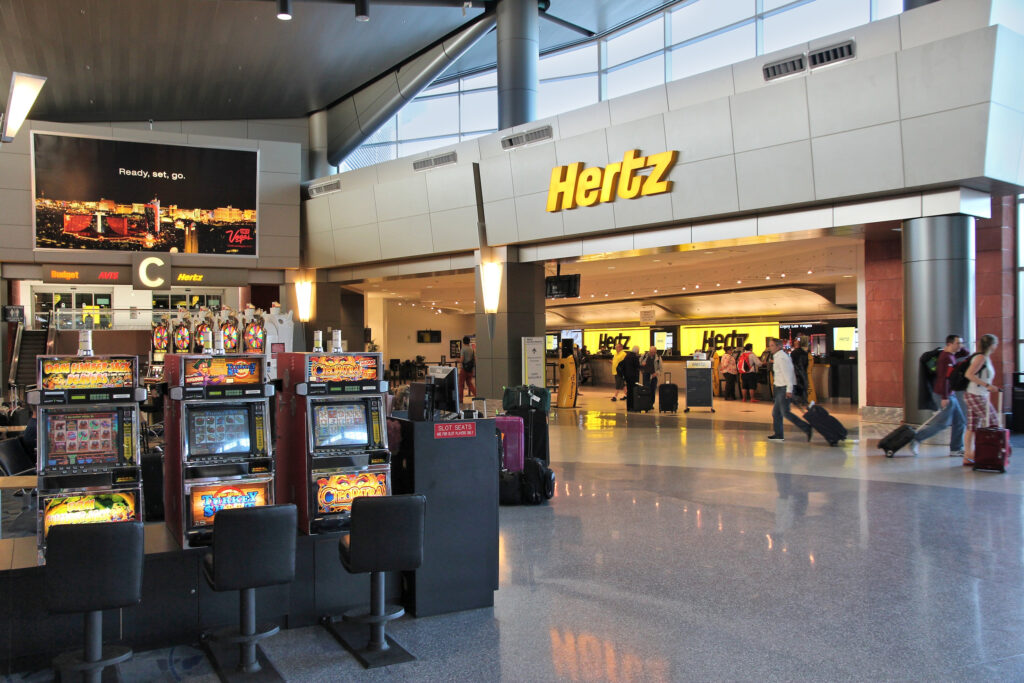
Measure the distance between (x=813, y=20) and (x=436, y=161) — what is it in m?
7.35

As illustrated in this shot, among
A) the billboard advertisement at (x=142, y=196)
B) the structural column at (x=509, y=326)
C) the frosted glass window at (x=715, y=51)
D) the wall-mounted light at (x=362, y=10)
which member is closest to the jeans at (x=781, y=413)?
the structural column at (x=509, y=326)

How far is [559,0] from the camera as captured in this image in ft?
51.1

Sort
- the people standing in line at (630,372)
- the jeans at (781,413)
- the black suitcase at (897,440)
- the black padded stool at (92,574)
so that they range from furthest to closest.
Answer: the people standing in line at (630,372)
the jeans at (781,413)
the black suitcase at (897,440)
the black padded stool at (92,574)

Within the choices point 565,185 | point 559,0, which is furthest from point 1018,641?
point 559,0

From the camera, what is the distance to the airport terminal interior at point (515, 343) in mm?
3953

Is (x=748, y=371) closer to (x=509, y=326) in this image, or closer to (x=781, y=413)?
(x=509, y=326)

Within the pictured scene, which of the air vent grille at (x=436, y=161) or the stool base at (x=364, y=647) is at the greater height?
the air vent grille at (x=436, y=161)

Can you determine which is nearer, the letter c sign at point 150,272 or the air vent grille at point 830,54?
the air vent grille at point 830,54

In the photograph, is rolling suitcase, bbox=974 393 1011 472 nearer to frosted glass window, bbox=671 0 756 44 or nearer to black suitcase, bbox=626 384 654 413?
black suitcase, bbox=626 384 654 413

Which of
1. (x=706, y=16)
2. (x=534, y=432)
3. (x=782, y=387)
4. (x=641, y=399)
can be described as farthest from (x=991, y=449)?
(x=706, y=16)

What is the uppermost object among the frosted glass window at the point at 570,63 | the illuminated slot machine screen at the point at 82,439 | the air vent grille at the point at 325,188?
the frosted glass window at the point at 570,63

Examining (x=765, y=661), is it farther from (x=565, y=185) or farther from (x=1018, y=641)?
(x=565, y=185)

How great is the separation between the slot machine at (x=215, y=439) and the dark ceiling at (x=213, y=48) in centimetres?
1106

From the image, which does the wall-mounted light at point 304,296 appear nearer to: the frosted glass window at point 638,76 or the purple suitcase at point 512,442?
the frosted glass window at point 638,76
